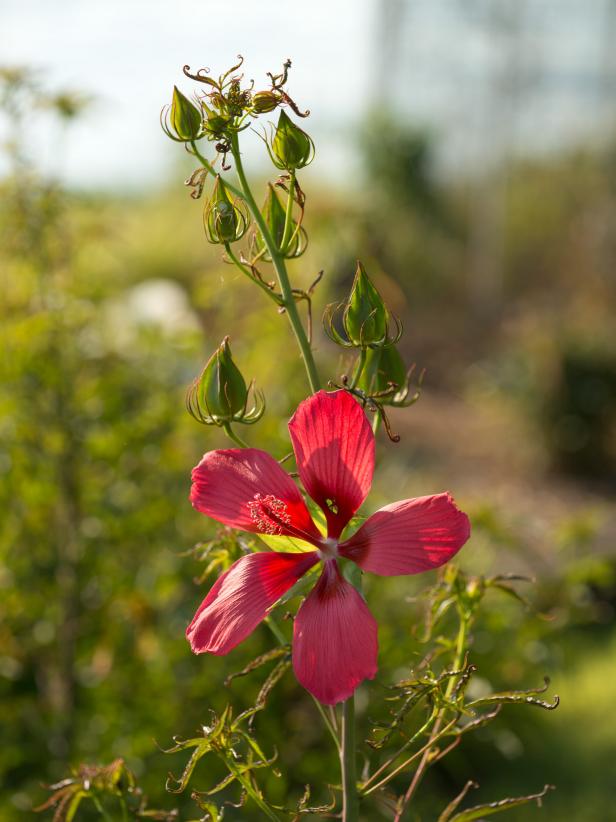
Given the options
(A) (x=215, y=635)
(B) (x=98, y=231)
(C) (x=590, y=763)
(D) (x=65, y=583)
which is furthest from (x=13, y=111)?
(C) (x=590, y=763)

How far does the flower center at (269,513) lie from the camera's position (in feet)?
2.21

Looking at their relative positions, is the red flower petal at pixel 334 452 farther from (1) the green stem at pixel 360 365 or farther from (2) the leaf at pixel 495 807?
(2) the leaf at pixel 495 807

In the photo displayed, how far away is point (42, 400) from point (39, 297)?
7.3 inches

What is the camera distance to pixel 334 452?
2.21 feet

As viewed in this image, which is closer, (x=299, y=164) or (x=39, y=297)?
(x=299, y=164)

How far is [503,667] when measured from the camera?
1969mm

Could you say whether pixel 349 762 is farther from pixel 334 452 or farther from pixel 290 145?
pixel 290 145

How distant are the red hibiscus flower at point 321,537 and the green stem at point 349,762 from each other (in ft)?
0.21

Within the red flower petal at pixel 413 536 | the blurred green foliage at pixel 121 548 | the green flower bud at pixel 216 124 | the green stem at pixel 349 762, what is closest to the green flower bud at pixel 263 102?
the green flower bud at pixel 216 124

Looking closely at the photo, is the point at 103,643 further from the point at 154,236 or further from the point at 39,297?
the point at 154,236

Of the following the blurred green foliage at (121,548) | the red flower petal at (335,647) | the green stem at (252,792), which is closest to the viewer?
the red flower petal at (335,647)

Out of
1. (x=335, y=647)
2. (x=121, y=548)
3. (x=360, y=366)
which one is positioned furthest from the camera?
(x=121, y=548)

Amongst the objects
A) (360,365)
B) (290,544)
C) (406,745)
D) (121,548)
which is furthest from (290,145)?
(121,548)

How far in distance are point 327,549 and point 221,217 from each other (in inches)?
8.6
